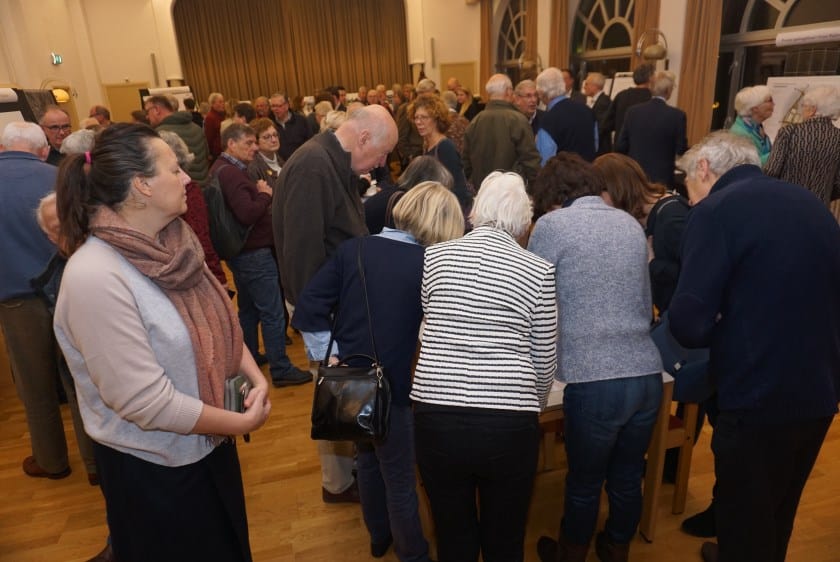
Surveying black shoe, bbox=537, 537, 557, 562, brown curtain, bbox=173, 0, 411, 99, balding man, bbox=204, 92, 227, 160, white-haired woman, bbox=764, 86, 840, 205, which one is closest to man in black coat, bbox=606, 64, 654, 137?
white-haired woman, bbox=764, 86, 840, 205

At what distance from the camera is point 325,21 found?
13789mm

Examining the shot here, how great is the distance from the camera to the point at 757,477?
5.08 ft

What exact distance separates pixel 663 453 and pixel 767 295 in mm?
927

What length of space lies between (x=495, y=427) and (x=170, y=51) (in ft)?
43.6

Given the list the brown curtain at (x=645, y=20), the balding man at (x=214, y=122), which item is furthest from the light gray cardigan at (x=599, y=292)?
the balding man at (x=214, y=122)

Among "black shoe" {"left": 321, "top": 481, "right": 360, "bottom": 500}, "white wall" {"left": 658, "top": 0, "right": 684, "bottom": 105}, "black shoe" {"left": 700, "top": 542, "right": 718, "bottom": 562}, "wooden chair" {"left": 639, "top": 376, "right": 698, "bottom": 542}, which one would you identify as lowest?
"black shoe" {"left": 321, "top": 481, "right": 360, "bottom": 500}

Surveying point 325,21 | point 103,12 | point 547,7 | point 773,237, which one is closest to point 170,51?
point 103,12

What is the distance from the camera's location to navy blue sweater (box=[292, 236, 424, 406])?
165 centimetres

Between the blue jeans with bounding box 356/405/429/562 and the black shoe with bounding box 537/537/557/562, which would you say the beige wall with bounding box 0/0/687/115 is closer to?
the black shoe with bounding box 537/537/557/562

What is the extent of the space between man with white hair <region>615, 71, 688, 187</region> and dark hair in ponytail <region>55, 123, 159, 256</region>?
417 cm

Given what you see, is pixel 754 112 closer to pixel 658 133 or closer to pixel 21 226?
Result: pixel 658 133

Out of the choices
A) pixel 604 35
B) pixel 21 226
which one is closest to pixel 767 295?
pixel 21 226

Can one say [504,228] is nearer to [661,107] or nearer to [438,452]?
[438,452]

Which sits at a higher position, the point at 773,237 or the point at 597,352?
the point at 773,237
